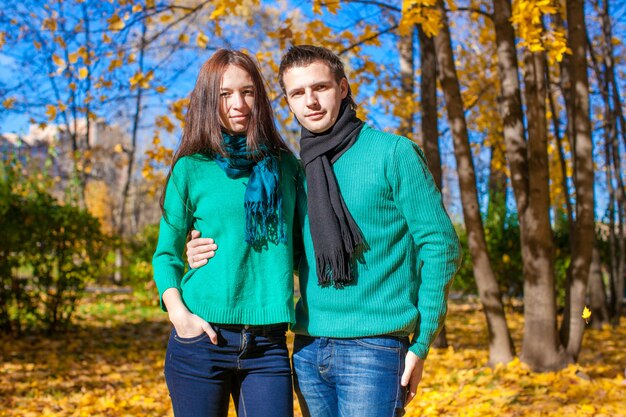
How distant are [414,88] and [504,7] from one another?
6.43 m

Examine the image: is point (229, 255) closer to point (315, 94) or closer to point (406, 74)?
point (315, 94)

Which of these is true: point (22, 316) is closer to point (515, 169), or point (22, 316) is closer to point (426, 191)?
point (515, 169)

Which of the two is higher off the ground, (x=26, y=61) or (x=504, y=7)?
(x=26, y=61)

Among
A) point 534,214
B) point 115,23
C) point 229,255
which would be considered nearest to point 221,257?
point 229,255

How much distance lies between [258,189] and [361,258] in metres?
0.37

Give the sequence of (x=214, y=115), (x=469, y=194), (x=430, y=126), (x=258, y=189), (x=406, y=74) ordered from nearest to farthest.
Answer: (x=258, y=189), (x=214, y=115), (x=469, y=194), (x=430, y=126), (x=406, y=74)

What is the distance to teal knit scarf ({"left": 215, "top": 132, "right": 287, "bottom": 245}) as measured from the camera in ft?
6.41

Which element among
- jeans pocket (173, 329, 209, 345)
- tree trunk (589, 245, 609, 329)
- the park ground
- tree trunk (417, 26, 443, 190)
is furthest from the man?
tree trunk (589, 245, 609, 329)

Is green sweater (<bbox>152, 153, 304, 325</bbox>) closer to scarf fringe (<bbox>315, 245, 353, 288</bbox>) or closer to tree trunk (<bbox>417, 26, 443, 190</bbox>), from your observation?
scarf fringe (<bbox>315, 245, 353, 288</bbox>)

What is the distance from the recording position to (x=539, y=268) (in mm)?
4965

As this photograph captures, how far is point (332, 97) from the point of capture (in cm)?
198

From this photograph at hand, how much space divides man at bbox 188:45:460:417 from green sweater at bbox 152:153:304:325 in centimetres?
7

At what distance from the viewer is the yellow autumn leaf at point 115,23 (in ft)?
18.4

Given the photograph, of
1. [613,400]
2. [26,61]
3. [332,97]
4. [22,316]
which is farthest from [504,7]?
[26,61]
